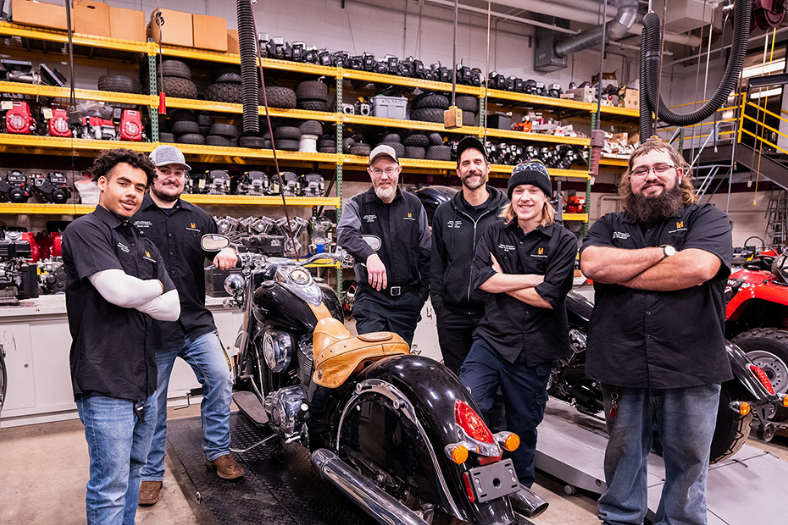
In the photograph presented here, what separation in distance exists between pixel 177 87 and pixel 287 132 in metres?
1.21

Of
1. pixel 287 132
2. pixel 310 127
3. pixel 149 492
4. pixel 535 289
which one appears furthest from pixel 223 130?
pixel 535 289

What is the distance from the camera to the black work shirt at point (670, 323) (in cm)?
185

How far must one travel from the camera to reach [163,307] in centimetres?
181

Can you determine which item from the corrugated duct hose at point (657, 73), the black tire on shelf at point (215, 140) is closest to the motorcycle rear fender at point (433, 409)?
the corrugated duct hose at point (657, 73)

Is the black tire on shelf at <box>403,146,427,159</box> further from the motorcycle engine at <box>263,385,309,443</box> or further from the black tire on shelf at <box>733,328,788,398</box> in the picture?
the motorcycle engine at <box>263,385,309,443</box>

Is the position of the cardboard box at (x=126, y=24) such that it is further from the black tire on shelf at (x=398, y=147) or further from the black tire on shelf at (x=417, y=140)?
the black tire on shelf at (x=417, y=140)

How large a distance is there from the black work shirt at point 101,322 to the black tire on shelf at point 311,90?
447cm

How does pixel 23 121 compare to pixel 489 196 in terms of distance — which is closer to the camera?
pixel 489 196

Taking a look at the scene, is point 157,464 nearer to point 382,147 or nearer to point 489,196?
point 382,147

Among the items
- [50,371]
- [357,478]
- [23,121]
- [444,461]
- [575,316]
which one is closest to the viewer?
[444,461]

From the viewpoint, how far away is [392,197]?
292 cm

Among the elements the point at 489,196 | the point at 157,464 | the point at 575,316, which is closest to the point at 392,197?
the point at 489,196

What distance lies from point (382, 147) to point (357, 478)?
5.76 ft

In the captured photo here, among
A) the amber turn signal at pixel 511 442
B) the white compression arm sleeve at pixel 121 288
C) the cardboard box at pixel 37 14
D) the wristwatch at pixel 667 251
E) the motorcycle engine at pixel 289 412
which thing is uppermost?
the cardboard box at pixel 37 14
